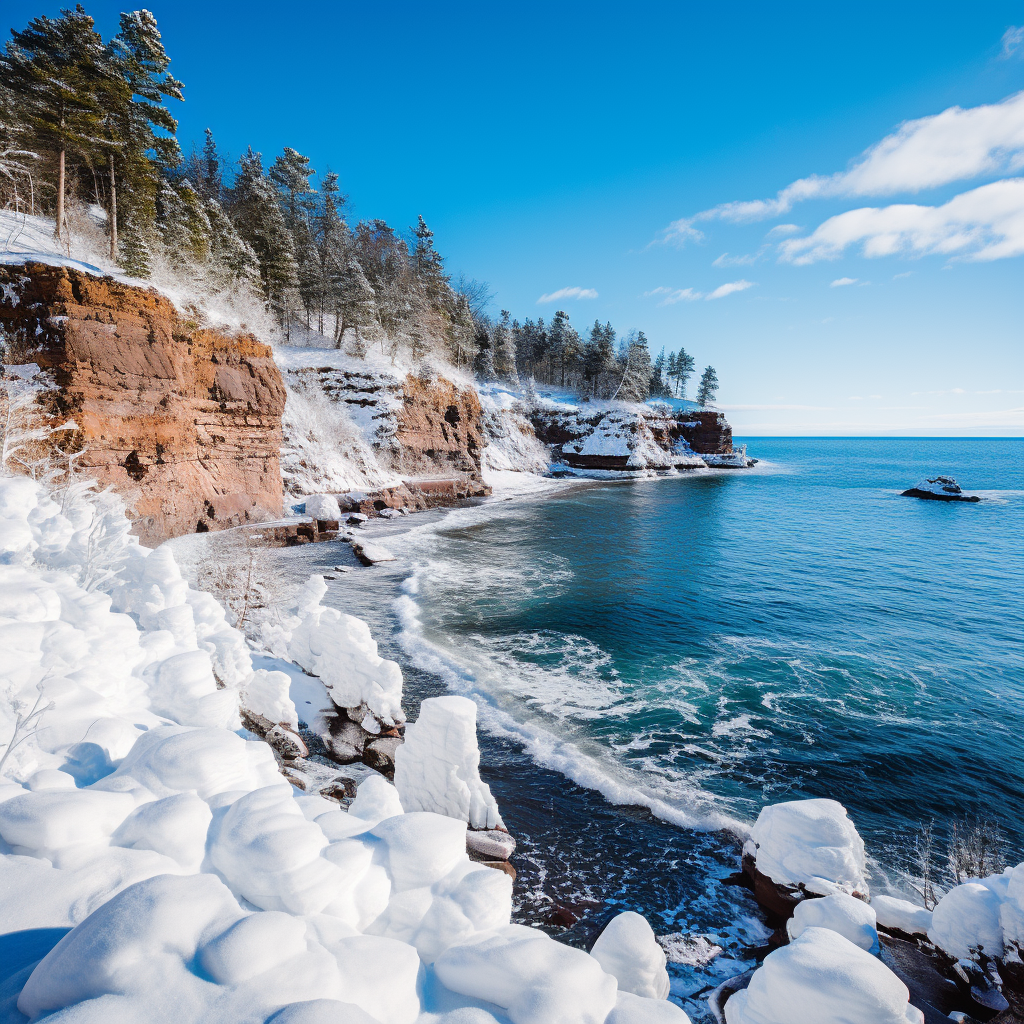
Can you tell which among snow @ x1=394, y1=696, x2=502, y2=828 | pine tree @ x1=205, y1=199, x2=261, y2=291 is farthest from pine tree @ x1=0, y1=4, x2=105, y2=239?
snow @ x1=394, y1=696, x2=502, y2=828

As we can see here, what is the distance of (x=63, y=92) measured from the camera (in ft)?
78.5

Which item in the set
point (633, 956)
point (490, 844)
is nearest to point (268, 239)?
point (490, 844)

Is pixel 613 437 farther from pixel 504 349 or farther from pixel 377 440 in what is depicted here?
pixel 377 440

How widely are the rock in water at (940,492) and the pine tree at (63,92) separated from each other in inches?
3078

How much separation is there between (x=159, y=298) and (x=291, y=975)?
2940 centimetres

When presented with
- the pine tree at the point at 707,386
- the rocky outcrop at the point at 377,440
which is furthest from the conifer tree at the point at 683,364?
the rocky outcrop at the point at 377,440

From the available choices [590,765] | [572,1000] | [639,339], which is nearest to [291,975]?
[572,1000]

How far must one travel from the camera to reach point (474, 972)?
11.5 feet

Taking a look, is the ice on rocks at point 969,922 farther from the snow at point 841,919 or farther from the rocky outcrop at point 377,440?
the rocky outcrop at point 377,440

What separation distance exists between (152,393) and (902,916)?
3065cm

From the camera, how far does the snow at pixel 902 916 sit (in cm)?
682

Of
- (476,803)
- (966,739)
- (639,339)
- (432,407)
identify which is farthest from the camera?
(639,339)

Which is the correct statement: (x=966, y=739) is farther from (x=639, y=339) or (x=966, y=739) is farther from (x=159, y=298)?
(x=639, y=339)

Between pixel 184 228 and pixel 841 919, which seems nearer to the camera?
pixel 841 919
